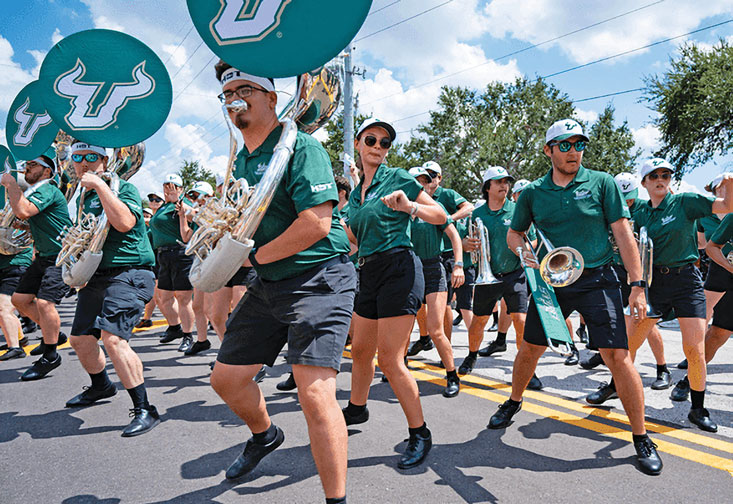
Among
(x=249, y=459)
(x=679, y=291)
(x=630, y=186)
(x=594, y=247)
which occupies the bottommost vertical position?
(x=249, y=459)

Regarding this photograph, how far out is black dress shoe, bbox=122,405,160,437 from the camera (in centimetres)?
357

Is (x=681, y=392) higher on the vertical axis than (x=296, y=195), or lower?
lower

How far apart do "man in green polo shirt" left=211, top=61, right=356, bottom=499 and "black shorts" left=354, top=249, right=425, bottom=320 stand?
0.72 meters

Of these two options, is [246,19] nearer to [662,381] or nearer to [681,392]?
[681,392]

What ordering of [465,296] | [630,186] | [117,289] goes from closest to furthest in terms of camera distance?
[117,289] < [630,186] < [465,296]

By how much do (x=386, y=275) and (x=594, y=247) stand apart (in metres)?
1.34

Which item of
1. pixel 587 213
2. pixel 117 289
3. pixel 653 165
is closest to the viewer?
pixel 587 213

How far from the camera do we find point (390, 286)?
313cm

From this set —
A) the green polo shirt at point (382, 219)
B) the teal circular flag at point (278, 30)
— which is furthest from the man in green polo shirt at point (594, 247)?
the teal circular flag at point (278, 30)

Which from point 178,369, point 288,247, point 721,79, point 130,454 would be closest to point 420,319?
point 178,369

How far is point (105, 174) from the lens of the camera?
3842mm

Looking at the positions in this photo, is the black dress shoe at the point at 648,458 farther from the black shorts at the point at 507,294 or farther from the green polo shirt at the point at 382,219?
the black shorts at the point at 507,294

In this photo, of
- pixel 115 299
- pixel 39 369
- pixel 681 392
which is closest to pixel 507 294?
pixel 681 392

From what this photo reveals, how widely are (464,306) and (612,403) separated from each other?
212 centimetres
